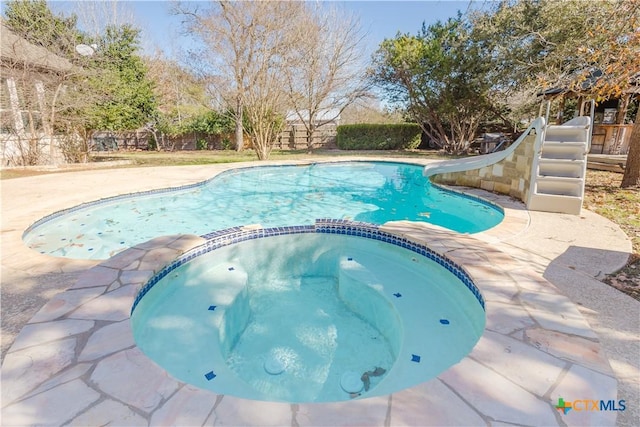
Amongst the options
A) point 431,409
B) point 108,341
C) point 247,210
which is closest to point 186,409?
point 108,341

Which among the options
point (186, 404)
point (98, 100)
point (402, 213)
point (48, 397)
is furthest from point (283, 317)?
point (98, 100)

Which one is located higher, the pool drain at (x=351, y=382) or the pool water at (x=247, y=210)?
the pool water at (x=247, y=210)

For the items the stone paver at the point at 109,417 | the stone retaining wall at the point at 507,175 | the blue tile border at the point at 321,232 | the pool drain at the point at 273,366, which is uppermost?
the stone retaining wall at the point at 507,175

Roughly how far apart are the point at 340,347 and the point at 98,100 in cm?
1275

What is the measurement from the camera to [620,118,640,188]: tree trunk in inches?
252

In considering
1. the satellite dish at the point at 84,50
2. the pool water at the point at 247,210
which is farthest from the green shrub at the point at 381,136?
the satellite dish at the point at 84,50

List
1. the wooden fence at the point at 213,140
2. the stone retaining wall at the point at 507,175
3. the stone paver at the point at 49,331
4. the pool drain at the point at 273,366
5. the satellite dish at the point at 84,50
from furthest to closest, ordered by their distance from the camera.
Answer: the wooden fence at the point at 213,140, the satellite dish at the point at 84,50, the stone retaining wall at the point at 507,175, the pool drain at the point at 273,366, the stone paver at the point at 49,331

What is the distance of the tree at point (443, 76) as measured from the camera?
13734 millimetres

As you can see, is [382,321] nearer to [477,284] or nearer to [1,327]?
[477,284]

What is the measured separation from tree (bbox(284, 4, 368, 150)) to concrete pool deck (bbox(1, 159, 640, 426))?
13.7 meters

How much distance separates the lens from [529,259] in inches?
137

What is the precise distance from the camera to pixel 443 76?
561 inches

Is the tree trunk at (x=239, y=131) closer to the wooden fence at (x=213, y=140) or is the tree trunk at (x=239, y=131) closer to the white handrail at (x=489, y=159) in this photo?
the wooden fence at (x=213, y=140)

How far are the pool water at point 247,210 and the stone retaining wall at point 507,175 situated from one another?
55cm
